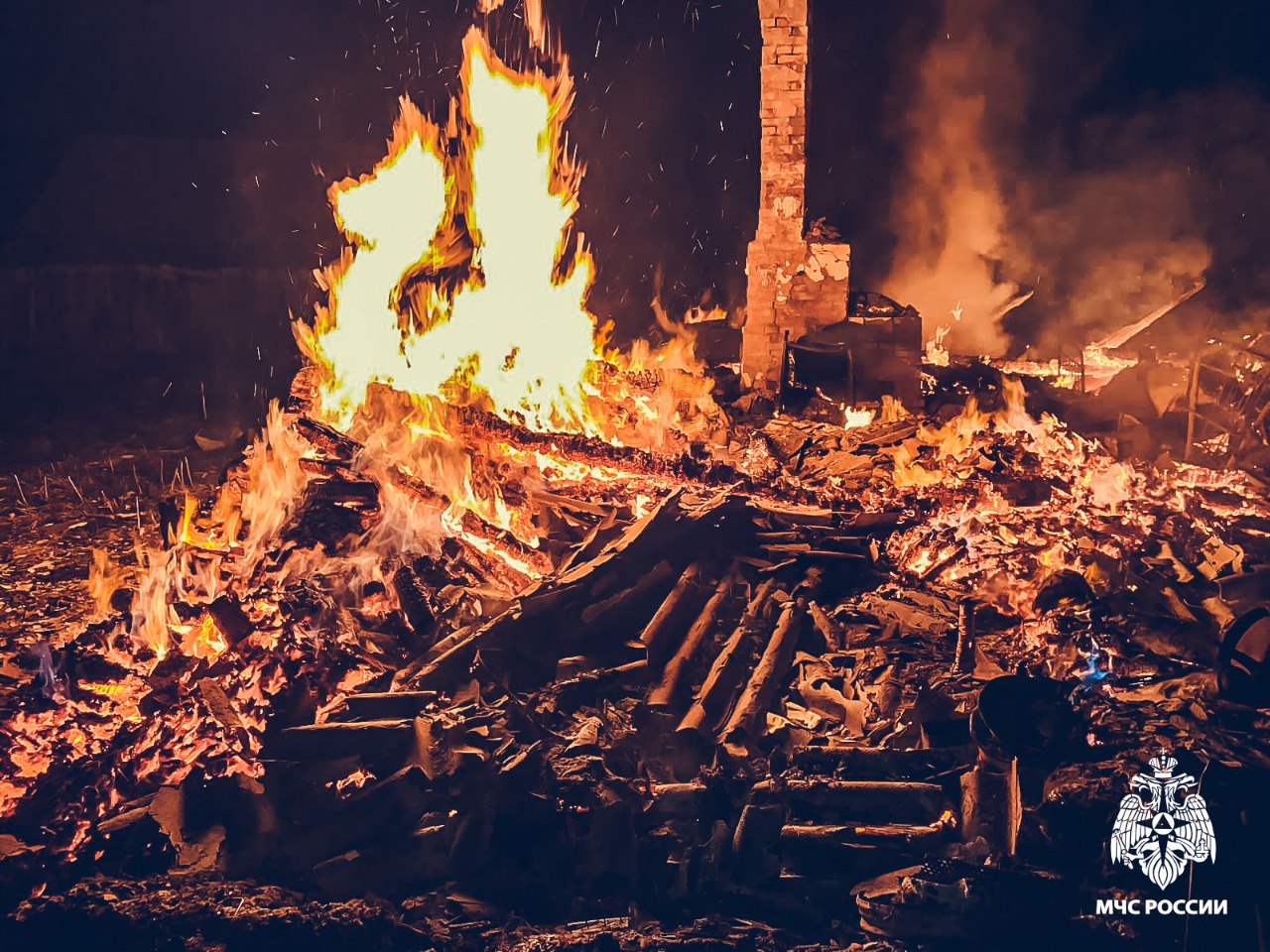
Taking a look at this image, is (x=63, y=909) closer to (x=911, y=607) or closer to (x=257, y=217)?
(x=911, y=607)

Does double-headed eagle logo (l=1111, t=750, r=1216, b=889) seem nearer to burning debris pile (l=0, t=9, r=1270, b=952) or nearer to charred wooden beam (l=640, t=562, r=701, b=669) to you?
burning debris pile (l=0, t=9, r=1270, b=952)

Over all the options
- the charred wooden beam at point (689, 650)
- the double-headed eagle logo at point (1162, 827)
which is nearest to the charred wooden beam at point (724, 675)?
the charred wooden beam at point (689, 650)

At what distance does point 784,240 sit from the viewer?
1313 cm

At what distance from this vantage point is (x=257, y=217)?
1998 centimetres

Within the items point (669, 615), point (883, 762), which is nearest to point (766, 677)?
point (669, 615)

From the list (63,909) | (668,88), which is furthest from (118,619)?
(668,88)

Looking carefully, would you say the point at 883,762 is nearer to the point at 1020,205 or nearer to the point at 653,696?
the point at 653,696

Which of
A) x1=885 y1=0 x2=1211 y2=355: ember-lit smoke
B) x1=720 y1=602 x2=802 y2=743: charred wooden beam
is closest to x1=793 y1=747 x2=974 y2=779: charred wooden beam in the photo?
x1=720 y1=602 x2=802 y2=743: charred wooden beam

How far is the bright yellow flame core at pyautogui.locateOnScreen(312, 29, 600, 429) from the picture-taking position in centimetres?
1085

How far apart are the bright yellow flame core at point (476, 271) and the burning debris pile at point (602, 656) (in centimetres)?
7

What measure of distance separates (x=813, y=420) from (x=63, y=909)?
380 inches

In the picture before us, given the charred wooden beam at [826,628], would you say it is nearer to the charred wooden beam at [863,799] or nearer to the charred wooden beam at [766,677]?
the charred wooden beam at [766,677]

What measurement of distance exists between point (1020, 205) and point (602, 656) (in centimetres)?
1374

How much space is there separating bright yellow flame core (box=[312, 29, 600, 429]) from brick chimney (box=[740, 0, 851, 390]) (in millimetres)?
2614
